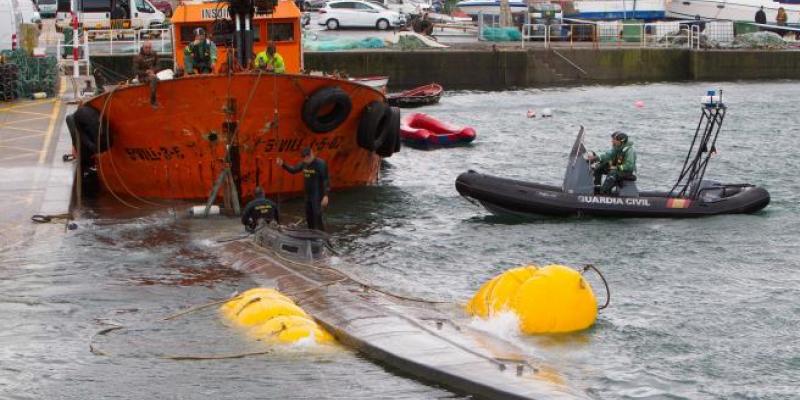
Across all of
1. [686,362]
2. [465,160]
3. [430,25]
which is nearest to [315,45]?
[430,25]

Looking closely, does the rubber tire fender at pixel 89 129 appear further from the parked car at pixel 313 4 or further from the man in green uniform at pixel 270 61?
the parked car at pixel 313 4

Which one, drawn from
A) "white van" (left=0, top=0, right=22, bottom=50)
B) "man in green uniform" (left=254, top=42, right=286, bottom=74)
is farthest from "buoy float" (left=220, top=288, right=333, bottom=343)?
"white van" (left=0, top=0, right=22, bottom=50)

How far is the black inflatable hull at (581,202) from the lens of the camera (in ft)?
74.3

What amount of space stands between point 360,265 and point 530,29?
39126mm

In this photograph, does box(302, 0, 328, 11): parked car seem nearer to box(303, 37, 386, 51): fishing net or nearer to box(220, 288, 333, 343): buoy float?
box(303, 37, 386, 51): fishing net

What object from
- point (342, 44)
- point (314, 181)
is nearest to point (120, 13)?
point (342, 44)

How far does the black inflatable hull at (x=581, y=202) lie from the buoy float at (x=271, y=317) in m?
7.92

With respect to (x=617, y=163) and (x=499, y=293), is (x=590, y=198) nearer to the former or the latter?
(x=617, y=163)

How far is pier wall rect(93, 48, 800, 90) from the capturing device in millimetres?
49719

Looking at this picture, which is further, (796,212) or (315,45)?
(315,45)

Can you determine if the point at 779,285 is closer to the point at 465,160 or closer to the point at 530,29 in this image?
the point at 465,160

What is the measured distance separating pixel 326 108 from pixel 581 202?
4792 mm

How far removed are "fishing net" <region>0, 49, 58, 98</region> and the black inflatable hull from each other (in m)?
13.4

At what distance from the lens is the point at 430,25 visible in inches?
2320
